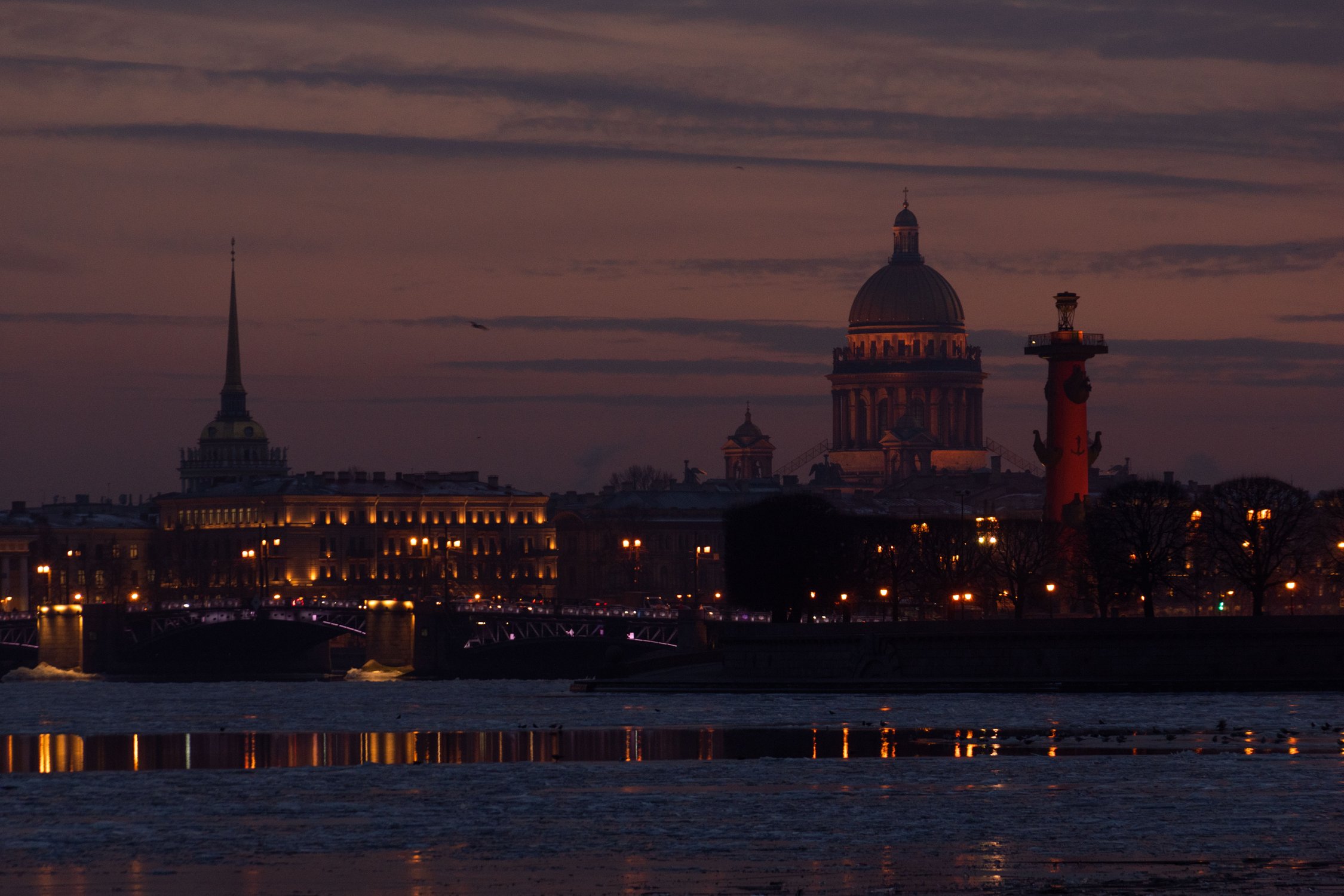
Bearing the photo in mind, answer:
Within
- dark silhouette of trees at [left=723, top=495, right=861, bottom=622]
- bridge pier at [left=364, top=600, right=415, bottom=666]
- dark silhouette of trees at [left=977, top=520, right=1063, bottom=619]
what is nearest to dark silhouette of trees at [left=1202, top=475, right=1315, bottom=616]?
dark silhouette of trees at [left=977, top=520, right=1063, bottom=619]

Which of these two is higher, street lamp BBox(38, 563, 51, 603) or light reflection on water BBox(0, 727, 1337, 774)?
street lamp BBox(38, 563, 51, 603)

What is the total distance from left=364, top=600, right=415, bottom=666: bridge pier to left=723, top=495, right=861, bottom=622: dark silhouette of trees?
961 inches

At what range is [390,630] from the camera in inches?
5261

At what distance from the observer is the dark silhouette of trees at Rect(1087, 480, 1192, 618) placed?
308ft

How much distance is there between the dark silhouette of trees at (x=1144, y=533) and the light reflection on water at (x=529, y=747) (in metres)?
30.1

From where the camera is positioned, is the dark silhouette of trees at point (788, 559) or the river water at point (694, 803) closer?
the river water at point (694, 803)

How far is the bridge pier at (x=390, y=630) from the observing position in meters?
132

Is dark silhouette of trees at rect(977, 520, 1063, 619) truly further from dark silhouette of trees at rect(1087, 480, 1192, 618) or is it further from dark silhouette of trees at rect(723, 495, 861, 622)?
dark silhouette of trees at rect(723, 495, 861, 622)

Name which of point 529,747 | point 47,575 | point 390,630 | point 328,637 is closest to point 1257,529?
point 529,747

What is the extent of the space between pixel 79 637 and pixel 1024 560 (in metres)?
49.7

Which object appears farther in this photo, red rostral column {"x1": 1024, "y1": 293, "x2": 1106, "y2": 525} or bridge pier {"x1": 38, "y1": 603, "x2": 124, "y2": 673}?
bridge pier {"x1": 38, "y1": 603, "x2": 124, "y2": 673}

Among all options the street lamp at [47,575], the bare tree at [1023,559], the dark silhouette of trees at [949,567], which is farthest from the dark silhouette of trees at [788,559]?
the street lamp at [47,575]

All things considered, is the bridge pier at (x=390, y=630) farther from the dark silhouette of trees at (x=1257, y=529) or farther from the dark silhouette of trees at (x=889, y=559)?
the dark silhouette of trees at (x=1257, y=529)

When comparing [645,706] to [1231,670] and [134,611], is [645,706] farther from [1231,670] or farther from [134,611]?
[134,611]
